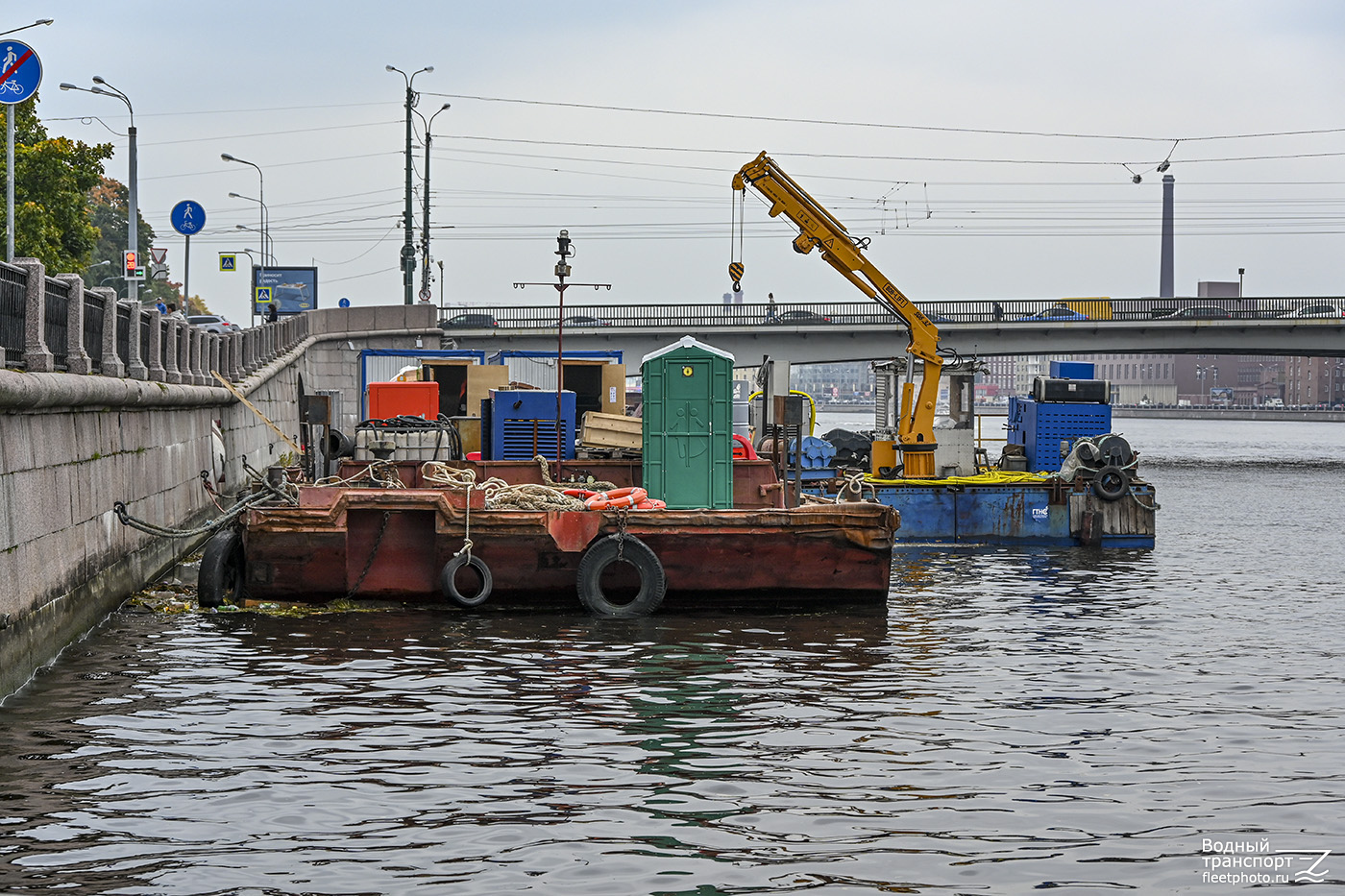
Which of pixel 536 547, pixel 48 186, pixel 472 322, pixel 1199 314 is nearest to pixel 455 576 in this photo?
pixel 536 547

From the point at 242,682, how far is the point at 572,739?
13.2 ft

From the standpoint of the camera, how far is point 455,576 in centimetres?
1833

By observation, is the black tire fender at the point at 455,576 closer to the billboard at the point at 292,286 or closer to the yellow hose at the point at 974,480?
the yellow hose at the point at 974,480

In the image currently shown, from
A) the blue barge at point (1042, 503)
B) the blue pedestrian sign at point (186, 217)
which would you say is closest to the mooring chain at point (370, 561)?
the blue barge at point (1042, 503)

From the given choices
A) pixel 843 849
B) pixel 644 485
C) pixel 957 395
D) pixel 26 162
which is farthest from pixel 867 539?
pixel 26 162

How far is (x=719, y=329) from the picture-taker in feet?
217

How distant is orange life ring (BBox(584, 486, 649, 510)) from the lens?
18.3 metres

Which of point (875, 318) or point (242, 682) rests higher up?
point (875, 318)

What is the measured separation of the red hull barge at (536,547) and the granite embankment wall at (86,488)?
187 cm

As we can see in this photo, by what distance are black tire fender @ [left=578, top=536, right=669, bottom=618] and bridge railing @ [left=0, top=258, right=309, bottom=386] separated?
6.34 metres

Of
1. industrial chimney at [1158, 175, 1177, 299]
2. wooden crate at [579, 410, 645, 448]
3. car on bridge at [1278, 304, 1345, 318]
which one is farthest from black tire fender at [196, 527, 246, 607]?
industrial chimney at [1158, 175, 1177, 299]

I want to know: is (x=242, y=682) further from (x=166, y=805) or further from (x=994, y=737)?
(x=994, y=737)

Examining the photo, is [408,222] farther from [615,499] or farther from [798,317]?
[615,499]

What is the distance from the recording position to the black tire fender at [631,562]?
18.2 metres
